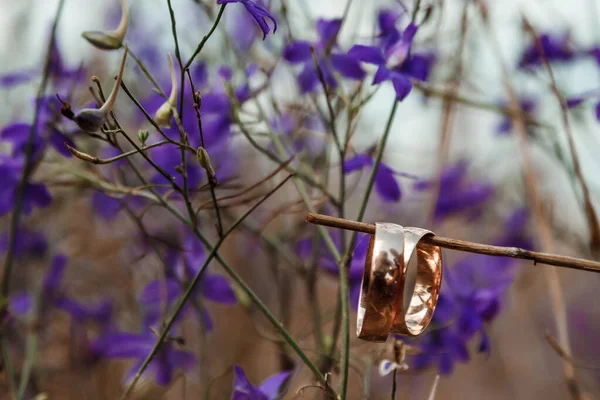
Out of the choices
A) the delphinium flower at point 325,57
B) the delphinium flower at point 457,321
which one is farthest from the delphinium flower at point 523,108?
the delphinium flower at point 325,57

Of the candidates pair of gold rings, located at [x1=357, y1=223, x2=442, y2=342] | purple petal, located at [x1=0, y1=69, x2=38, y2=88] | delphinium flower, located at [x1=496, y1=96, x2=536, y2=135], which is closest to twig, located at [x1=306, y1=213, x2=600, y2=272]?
pair of gold rings, located at [x1=357, y1=223, x2=442, y2=342]

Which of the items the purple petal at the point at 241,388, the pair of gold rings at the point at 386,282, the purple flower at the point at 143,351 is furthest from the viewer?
the purple flower at the point at 143,351

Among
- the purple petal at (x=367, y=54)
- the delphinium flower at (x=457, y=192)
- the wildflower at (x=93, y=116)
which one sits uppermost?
the purple petal at (x=367, y=54)

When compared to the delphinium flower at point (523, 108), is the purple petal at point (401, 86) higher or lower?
lower

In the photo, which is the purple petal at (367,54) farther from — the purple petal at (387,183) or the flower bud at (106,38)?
the flower bud at (106,38)

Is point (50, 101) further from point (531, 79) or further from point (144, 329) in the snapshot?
point (531, 79)

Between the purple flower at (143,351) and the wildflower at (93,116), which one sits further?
the purple flower at (143,351)
